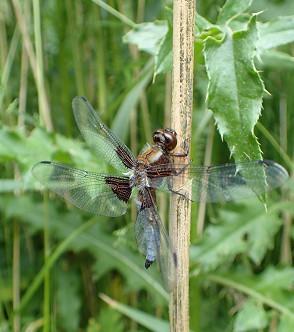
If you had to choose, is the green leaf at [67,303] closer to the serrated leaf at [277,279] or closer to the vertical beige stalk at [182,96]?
the serrated leaf at [277,279]

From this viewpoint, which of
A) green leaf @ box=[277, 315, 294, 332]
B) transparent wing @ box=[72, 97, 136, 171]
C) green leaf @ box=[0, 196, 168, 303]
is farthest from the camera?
green leaf @ box=[0, 196, 168, 303]

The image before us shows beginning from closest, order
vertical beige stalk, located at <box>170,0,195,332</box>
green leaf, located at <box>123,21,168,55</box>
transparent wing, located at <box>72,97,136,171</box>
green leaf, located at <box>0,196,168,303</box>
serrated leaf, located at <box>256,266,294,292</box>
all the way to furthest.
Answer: vertical beige stalk, located at <box>170,0,195,332</box> → transparent wing, located at <box>72,97,136,171</box> → green leaf, located at <box>123,21,168,55</box> → serrated leaf, located at <box>256,266,294,292</box> → green leaf, located at <box>0,196,168,303</box>

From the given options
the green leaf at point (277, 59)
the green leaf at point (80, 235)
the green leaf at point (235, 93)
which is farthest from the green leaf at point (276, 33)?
the green leaf at point (80, 235)

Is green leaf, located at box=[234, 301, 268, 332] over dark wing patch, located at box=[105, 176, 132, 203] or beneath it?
beneath

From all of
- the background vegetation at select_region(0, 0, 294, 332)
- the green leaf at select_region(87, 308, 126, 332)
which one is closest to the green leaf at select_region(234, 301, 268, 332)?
the background vegetation at select_region(0, 0, 294, 332)

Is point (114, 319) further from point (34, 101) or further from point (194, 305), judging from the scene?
point (34, 101)

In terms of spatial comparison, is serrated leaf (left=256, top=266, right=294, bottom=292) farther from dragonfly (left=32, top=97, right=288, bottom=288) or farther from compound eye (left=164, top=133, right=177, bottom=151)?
compound eye (left=164, top=133, right=177, bottom=151)

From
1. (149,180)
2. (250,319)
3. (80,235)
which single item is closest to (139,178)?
(149,180)
